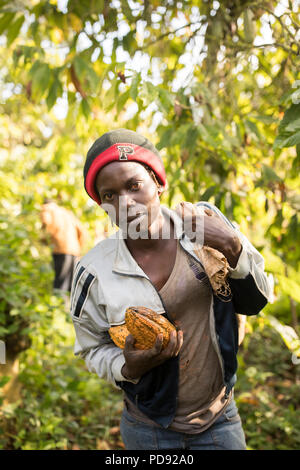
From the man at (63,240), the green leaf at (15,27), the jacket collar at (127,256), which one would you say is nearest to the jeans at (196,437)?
the jacket collar at (127,256)

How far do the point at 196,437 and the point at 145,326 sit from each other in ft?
1.66

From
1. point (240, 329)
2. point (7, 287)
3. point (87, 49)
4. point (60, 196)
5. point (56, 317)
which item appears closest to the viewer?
point (240, 329)

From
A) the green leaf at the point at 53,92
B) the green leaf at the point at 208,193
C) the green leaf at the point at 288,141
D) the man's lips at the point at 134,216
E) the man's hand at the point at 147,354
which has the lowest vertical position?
the man's hand at the point at 147,354

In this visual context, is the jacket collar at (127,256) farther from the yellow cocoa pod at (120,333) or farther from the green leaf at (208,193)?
the green leaf at (208,193)

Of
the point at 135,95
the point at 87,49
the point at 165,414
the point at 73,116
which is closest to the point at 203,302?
the point at 165,414

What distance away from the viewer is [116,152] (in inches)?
53.0

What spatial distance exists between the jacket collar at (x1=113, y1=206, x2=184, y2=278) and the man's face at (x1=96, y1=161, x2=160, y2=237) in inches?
3.4

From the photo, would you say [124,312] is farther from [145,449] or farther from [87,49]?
[87,49]

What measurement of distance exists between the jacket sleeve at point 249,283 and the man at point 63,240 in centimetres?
313

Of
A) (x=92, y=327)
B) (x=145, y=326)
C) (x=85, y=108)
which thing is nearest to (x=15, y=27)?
(x=85, y=108)

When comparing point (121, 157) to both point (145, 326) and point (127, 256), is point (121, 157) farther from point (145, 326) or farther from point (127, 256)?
point (145, 326)

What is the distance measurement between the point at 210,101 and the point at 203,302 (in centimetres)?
108

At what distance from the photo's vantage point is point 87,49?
7.14 feet

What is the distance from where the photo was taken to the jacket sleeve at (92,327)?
1.41 m
